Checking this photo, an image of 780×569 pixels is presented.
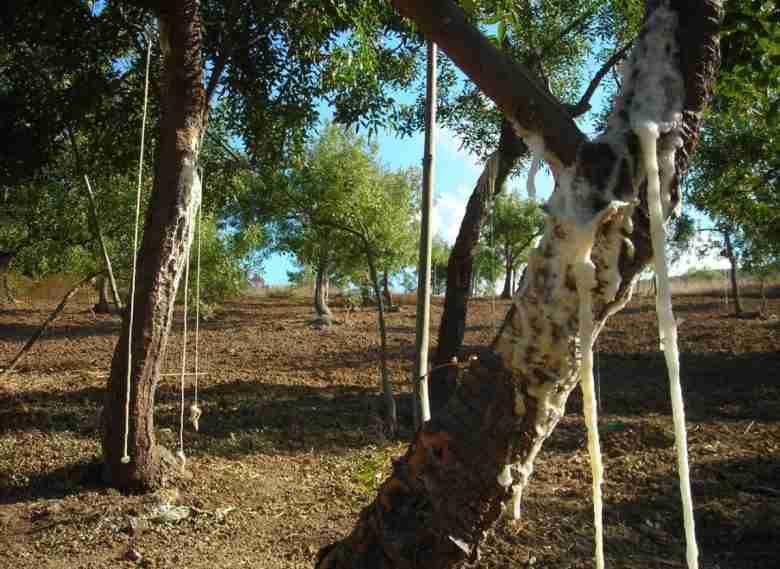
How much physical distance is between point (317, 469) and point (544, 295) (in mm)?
3991

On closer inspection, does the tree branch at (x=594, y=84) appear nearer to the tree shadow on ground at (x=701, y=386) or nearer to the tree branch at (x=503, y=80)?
the tree shadow on ground at (x=701, y=386)

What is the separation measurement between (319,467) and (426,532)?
12.3 feet

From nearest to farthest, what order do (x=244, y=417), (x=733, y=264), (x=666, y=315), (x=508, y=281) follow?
(x=666, y=315), (x=244, y=417), (x=733, y=264), (x=508, y=281)

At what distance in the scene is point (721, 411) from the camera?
6.50m

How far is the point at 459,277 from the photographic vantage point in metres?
6.10

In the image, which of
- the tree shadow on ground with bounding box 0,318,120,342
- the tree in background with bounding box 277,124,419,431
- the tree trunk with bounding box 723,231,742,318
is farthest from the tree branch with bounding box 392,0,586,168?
the tree trunk with bounding box 723,231,742,318

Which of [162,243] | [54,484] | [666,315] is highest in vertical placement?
[162,243]

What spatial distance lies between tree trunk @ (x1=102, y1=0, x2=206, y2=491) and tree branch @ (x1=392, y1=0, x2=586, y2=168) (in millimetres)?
2723

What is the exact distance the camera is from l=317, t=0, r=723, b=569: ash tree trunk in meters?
1.11

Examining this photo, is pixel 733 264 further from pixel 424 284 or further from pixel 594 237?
pixel 594 237

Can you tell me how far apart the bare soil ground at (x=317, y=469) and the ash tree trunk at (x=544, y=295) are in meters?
1.83

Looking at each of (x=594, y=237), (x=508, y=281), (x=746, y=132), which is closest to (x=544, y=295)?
(x=594, y=237)

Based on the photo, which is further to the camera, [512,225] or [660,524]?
[512,225]

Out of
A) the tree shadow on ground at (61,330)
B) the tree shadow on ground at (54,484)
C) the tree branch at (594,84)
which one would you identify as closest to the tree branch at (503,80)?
the tree shadow on ground at (54,484)
